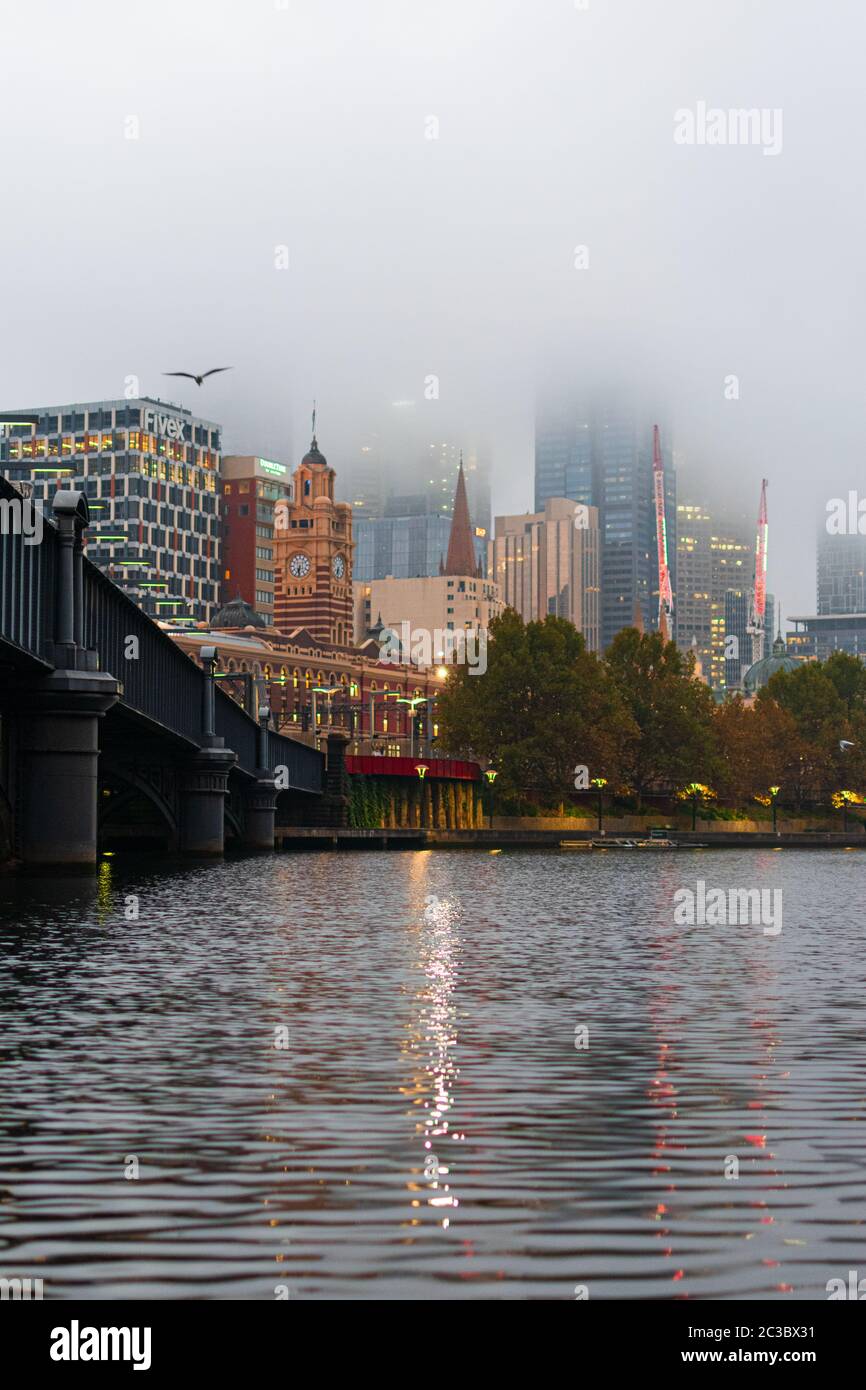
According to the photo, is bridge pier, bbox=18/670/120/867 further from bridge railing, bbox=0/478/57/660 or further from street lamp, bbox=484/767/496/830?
street lamp, bbox=484/767/496/830

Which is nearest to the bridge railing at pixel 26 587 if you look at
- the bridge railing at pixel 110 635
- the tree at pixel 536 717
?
the bridge railing at pixel 110 635

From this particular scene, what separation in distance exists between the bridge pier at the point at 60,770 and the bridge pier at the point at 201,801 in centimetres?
3447

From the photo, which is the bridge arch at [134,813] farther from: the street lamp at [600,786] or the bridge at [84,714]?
the street lamp at [600,786]

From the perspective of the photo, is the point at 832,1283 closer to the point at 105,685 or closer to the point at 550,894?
the point at 105,685

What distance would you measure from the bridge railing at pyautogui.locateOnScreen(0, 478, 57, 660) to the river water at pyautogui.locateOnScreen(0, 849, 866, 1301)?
1476 centimetres

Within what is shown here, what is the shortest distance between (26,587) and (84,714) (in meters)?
4.92

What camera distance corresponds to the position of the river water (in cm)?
1013

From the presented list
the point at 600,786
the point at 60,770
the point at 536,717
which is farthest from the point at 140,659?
the point at 600,786

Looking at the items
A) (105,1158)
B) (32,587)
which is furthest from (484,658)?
(105,1158)

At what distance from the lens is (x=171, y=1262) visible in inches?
395

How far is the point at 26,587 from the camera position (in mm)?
49562

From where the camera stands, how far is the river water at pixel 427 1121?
10133mm
